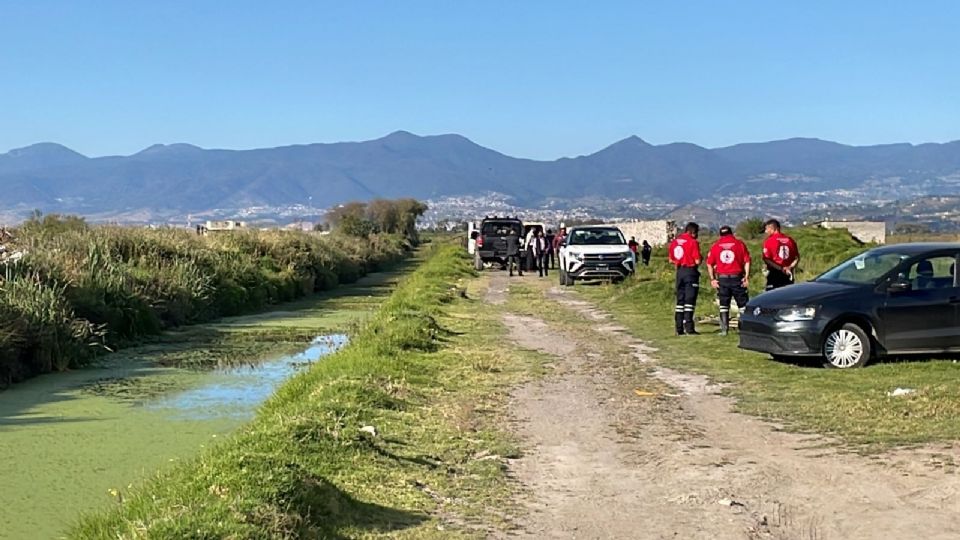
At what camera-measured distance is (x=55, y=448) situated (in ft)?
34.9

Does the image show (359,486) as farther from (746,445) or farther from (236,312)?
(236,312)

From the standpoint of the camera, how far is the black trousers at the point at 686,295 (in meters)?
17.2

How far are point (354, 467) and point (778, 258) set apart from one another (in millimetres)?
10860

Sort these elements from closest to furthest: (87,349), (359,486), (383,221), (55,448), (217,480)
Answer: (217,480) → (359,486) → (55,448) → (87,349) → (383,221)

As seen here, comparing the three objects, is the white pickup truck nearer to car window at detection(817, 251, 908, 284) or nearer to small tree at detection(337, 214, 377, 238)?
car window at detection(817, 251, 908, 284)

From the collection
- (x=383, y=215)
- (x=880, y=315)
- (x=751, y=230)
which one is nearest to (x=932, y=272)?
(x=880, y=315)

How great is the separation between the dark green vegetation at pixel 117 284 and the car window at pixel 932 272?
1269 centimetres

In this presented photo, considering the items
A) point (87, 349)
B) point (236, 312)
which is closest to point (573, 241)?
point (236, 312)

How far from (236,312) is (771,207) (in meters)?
181

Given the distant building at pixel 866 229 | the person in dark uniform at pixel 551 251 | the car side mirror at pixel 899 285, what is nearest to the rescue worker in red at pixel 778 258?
the car side mirror at pixel 899 285

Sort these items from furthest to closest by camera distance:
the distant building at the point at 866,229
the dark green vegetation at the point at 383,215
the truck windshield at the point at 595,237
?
the dark green vegetation at the point at 383,215
the distant building at the point at 866,229
the truck windshield at the point at 595,237

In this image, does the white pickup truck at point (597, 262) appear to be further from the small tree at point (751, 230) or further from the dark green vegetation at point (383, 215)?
the dark green vegetation at point (383, 215)

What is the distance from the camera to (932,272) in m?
13.1

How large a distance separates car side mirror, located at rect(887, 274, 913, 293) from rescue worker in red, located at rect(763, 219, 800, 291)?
4009 millimetres
